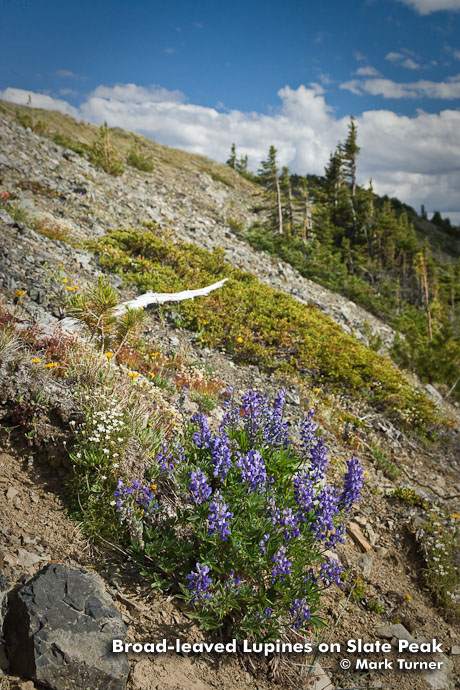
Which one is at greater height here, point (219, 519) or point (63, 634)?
point (219, 519)

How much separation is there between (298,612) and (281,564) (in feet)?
1.26

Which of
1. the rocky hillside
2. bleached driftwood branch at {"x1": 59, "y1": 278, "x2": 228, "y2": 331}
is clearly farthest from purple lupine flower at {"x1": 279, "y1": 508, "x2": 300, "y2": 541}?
bleached driftwood branch at {"x1": 59, "y1": 278, "x2": 228, "y2": 331}

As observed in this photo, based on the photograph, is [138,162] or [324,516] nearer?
[324,516]

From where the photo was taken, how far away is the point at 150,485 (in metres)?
3.82

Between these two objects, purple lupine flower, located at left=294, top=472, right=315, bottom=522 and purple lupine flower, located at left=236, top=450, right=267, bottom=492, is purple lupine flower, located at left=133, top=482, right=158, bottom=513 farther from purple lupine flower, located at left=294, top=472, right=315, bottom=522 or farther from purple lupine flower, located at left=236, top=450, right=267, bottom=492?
purple lupine flower, located at left=294, top=472, right=315, bottom=522

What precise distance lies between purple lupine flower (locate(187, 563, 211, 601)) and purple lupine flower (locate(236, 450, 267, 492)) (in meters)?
0.74

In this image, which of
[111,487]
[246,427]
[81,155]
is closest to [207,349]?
[246,427]

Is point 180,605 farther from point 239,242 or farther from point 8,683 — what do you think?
point 239,242

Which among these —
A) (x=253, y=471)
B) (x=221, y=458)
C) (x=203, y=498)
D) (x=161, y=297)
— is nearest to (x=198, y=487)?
(x=203, y=498)

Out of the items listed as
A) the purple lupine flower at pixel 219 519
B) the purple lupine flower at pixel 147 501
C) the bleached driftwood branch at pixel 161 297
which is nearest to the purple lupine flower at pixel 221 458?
the purple lupine flower at pixel 219 519

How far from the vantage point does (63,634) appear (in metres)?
2.50

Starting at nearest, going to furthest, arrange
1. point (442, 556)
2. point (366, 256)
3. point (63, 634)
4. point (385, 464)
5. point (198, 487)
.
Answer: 1. point (63, 634)
2. point (198, 487)
3. point (442, 556)
4. point (385, 464)
5. point (366, 256)

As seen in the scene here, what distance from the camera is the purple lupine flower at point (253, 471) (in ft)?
10.5

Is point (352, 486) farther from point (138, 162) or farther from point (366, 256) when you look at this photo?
point (366, 256)
